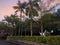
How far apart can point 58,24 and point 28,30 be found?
11961 millimetres

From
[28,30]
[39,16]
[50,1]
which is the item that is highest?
[50,1]

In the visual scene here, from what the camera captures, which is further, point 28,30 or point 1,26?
point 1,26

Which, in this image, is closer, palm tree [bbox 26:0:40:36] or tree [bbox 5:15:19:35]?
palm tree [bbox 26:0:40:36]

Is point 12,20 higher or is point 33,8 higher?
point 33,8

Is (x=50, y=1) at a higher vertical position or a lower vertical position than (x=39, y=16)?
higher

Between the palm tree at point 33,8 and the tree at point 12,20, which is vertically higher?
the palm tree at point 33,8

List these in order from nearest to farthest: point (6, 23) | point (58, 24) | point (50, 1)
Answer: point (50, 1) < point (58, 24) < point (6, 23)

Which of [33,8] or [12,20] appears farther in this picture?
[12,20]

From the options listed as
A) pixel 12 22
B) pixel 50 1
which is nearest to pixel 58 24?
pixel 50 1

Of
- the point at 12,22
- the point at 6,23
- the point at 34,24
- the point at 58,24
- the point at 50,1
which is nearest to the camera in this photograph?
the point at 50,1

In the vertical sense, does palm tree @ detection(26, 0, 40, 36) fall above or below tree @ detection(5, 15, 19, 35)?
above

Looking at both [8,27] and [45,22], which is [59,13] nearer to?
[45,22]

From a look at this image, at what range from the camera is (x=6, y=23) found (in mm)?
89812

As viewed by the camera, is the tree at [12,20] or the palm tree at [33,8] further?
the tree at [12,20]
